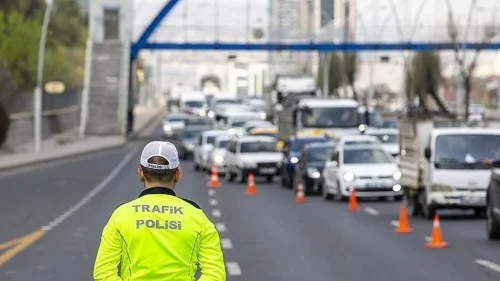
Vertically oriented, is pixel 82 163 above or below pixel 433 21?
below

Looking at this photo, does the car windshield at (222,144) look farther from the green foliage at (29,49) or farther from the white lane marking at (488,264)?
the white lane marking at (488,264)

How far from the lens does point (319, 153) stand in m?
41.5

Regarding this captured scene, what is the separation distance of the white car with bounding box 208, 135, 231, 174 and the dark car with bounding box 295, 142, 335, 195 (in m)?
9.57

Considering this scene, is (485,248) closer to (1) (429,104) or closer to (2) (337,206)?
(2) (337,206)

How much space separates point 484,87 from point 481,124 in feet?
444

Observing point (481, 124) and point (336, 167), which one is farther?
point (336, 167)

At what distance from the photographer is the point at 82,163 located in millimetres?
61031

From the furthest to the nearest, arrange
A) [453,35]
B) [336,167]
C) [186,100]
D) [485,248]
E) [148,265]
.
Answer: [186,100]
[453,35]
[336,167]
[485,248]
[148,265]

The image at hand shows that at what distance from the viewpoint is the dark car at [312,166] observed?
39.7m

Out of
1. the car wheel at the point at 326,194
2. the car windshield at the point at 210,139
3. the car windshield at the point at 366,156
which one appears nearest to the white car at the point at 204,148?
the car windshield at the point at 210,139

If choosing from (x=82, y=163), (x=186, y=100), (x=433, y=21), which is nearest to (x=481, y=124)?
(x=82, y=163)

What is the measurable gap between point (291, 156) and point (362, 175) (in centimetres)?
805

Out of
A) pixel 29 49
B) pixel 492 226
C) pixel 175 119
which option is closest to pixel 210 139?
pixel 29 49

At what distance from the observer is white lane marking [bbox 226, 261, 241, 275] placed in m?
18.0
